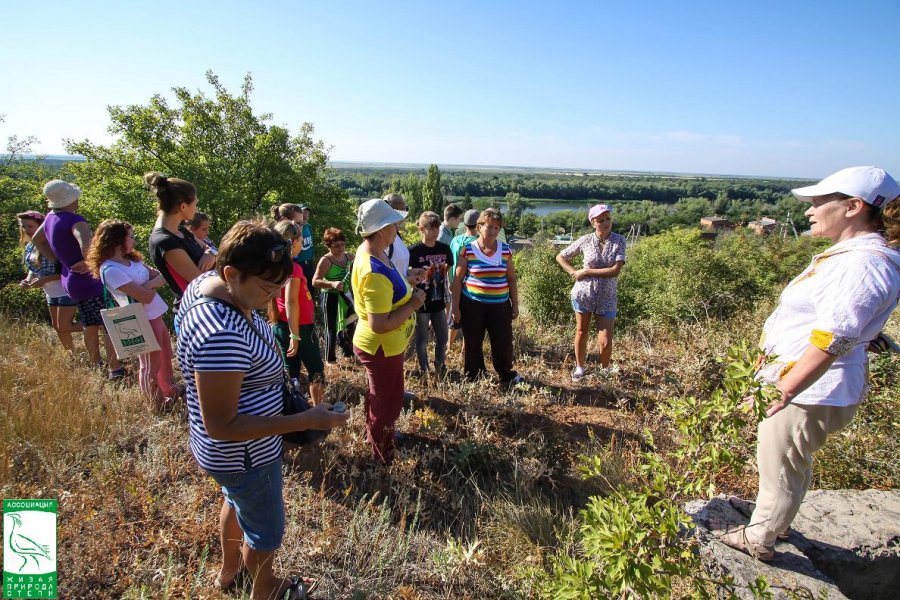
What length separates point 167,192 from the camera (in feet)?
9.21

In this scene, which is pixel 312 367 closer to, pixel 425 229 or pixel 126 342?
pixel 126 342

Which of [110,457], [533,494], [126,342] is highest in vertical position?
[126,342]

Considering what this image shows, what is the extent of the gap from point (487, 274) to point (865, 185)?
2578mm

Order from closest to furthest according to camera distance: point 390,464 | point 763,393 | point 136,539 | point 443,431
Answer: point 763,393, point 136,539, point 390,464, point 443,431

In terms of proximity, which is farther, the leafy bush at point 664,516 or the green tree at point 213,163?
the green tree at point 213,163

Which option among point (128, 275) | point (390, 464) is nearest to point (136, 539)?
point (390, 464)

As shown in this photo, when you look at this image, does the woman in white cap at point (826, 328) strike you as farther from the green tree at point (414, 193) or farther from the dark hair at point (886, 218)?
the green tree at point (414, 193)

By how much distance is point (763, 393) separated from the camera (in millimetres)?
1376

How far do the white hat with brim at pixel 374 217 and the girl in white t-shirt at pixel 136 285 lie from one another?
5.54 feet

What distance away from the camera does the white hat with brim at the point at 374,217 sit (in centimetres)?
258

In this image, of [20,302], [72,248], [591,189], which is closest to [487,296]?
[72,248]

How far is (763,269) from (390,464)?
39.0 feet

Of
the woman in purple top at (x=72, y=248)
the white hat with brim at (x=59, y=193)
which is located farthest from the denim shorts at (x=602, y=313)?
the white hat with brim at (x=59, y=193)

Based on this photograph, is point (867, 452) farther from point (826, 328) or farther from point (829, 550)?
point (826, 328)
